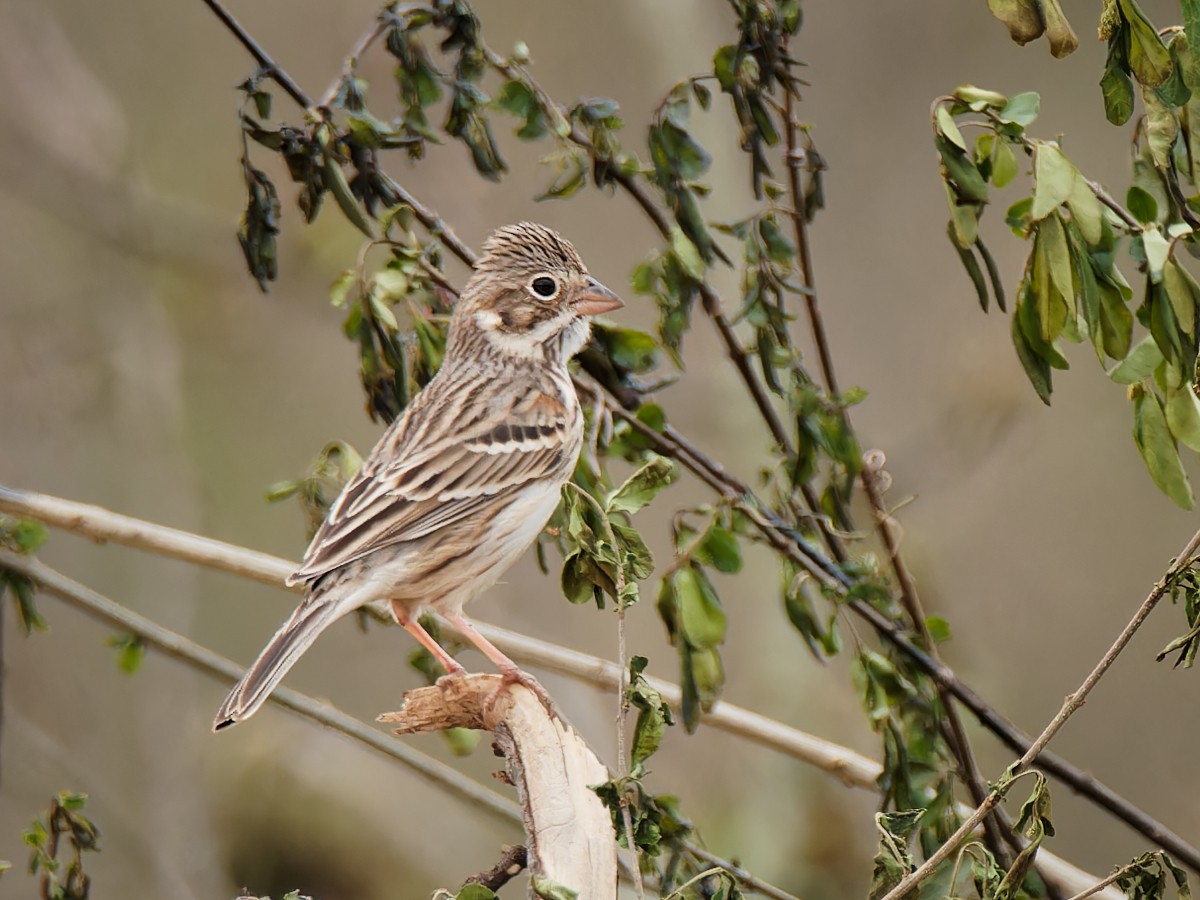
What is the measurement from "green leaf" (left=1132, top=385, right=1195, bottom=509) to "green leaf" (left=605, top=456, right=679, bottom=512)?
0.90 meters

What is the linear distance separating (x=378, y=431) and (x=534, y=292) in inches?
159

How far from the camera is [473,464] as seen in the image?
450 centimetres

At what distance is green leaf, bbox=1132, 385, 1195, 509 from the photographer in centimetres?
281

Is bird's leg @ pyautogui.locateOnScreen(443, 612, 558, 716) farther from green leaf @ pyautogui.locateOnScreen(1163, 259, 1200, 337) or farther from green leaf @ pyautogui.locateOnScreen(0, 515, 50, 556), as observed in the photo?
green leaf @ pyautogui.locateOnScreen(1163, 259, 1200, 337)

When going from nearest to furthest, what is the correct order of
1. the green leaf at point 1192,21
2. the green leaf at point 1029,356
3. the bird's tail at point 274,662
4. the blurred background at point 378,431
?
1. the green leaf at point 1192,21
2. the green leaf at point 1029,356
3. the bird's tail at point 274,662
4. the blurred background at point 378,431

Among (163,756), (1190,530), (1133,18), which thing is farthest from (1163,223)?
(163,756)

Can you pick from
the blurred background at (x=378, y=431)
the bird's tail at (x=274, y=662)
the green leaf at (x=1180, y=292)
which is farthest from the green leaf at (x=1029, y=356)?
the blurred background at (x=378, y=431)

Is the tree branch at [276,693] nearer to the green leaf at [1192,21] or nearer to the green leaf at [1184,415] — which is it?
the green leaf at [1184,415]

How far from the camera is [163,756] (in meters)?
6.95

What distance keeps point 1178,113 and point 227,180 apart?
20.9 ft

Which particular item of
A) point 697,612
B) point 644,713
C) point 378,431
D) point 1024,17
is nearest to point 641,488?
point 644,713

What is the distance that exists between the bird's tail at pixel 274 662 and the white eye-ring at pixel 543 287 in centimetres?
118

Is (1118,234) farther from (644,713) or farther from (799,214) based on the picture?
(644,713)

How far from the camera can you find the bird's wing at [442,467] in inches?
167
